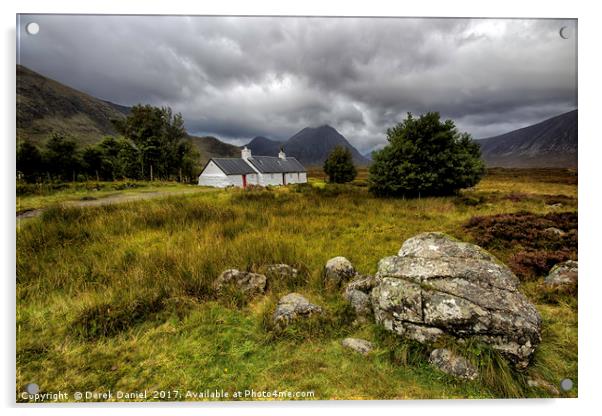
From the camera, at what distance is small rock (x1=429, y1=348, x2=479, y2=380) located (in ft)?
6.86

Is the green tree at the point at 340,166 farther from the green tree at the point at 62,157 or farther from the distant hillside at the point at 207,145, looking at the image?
the green tree at the point at 62,157

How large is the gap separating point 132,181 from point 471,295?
25.8ft

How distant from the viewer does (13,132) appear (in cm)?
295

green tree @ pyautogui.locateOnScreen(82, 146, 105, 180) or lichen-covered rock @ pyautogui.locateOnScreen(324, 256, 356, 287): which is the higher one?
green tree @ pyautogui.locateOnScreen(82, 146, 105, 180)

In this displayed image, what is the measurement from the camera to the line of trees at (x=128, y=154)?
411 cm

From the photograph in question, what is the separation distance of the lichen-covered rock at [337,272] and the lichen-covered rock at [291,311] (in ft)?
2.17

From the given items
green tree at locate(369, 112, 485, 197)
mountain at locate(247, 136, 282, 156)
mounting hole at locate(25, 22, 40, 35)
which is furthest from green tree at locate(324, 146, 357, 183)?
mounting hole at locate(25, 22, 40, 35)

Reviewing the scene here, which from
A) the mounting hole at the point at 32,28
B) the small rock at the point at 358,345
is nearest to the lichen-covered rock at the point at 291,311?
the small rock at the point at 358,345

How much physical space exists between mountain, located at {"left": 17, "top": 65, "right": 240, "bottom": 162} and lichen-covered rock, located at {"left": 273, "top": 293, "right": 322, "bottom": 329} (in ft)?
12.1

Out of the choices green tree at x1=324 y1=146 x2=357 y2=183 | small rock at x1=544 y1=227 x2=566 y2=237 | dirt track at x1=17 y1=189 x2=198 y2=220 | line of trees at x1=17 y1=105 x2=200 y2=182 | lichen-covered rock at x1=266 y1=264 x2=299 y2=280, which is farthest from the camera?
green tree at x1=324 y1=146 x2=357 y2=183

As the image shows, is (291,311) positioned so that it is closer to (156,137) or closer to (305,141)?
(156,137)

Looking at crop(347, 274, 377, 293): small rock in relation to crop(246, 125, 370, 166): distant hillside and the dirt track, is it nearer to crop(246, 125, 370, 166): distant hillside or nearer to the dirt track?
crop(246, 125, 370, 166): distant hillside

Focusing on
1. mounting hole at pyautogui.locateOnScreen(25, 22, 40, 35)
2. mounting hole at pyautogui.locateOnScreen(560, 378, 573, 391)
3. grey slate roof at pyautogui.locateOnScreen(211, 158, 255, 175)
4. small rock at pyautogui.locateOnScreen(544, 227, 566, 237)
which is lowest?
mounting hole at pyautogui.locateOnScreen(560, 378, 573, 391)

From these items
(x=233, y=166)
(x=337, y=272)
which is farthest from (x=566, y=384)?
(x=233, y=166)
